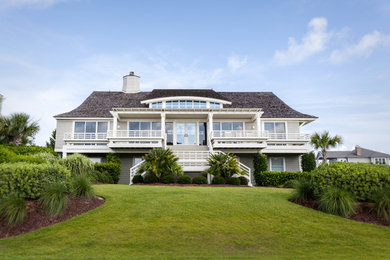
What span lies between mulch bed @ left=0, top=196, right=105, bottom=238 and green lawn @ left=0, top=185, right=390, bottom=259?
0.38 meters

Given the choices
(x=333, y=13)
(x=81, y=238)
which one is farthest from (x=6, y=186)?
(x=333, y=13)

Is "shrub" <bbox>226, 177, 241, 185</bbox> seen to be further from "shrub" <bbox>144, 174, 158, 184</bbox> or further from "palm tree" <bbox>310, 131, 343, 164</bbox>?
"palm tree" <bbox>310, 131, 343, 164</bbox>

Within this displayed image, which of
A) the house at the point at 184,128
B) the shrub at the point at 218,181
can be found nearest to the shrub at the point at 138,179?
the house at the point at 184,128

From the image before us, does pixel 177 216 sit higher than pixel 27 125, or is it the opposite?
pixel 27 125

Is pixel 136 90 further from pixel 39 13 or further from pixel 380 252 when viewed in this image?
pixel 380 252

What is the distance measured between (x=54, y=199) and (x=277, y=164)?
2000 centimetres

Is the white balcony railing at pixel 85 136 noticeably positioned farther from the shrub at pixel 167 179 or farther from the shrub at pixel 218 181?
the shrub at pixel 218 181

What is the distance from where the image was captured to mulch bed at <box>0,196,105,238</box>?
688 cm

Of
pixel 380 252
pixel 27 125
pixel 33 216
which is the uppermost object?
pixel 27 125

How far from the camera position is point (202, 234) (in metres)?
6.39

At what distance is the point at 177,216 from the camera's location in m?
7.64

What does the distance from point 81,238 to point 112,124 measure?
19.1 m

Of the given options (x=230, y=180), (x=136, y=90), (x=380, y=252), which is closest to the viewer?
(x=380, y=252)

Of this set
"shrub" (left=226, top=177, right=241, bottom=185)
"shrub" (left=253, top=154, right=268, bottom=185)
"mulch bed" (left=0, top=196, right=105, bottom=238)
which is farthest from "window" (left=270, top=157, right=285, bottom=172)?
"mulch bed" (left=0, top=196, right=105, bottom=238)
